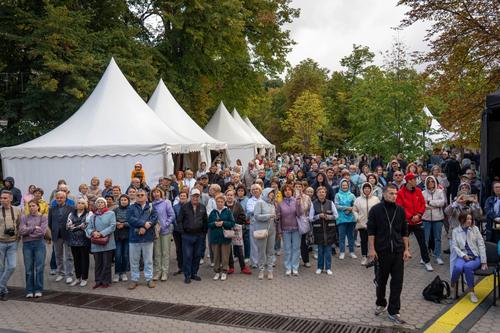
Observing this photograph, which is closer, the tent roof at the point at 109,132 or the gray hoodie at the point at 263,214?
the gray hoodie at the point at 263,214

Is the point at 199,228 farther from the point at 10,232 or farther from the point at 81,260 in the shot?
the point at 10,232

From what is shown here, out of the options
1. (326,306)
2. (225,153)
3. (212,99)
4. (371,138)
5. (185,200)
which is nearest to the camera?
(326,306)

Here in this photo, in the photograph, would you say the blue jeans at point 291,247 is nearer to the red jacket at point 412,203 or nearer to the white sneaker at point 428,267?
the red jacket at point 412,203

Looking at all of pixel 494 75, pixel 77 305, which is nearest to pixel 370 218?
pixel 77 305

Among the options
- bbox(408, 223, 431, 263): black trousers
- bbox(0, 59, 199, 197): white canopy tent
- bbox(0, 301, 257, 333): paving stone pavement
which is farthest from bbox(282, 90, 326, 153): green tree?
bbox(0, 301, 257, 333): paving stone pavement

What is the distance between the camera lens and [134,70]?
21.4 metres

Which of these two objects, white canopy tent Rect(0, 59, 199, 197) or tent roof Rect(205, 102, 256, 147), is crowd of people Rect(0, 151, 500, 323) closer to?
white canopy tent Rect(0, 59, 199, 197)

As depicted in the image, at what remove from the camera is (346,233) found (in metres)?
10.2

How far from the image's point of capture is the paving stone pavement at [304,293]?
681cm

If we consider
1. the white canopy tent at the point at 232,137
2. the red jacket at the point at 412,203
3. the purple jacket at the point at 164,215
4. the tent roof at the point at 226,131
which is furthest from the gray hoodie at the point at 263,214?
the tent roof at the point at 226,131

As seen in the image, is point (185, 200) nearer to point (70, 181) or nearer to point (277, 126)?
point (70, 181)

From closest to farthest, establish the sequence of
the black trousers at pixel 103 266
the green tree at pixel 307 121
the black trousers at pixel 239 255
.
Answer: the black trousers at pixel 103 266
the black trousers at pixel 239 255
the green tree at pixel 307 121

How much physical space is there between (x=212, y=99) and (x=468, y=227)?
77.2ft

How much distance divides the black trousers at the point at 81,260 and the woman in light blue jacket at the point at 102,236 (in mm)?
292
